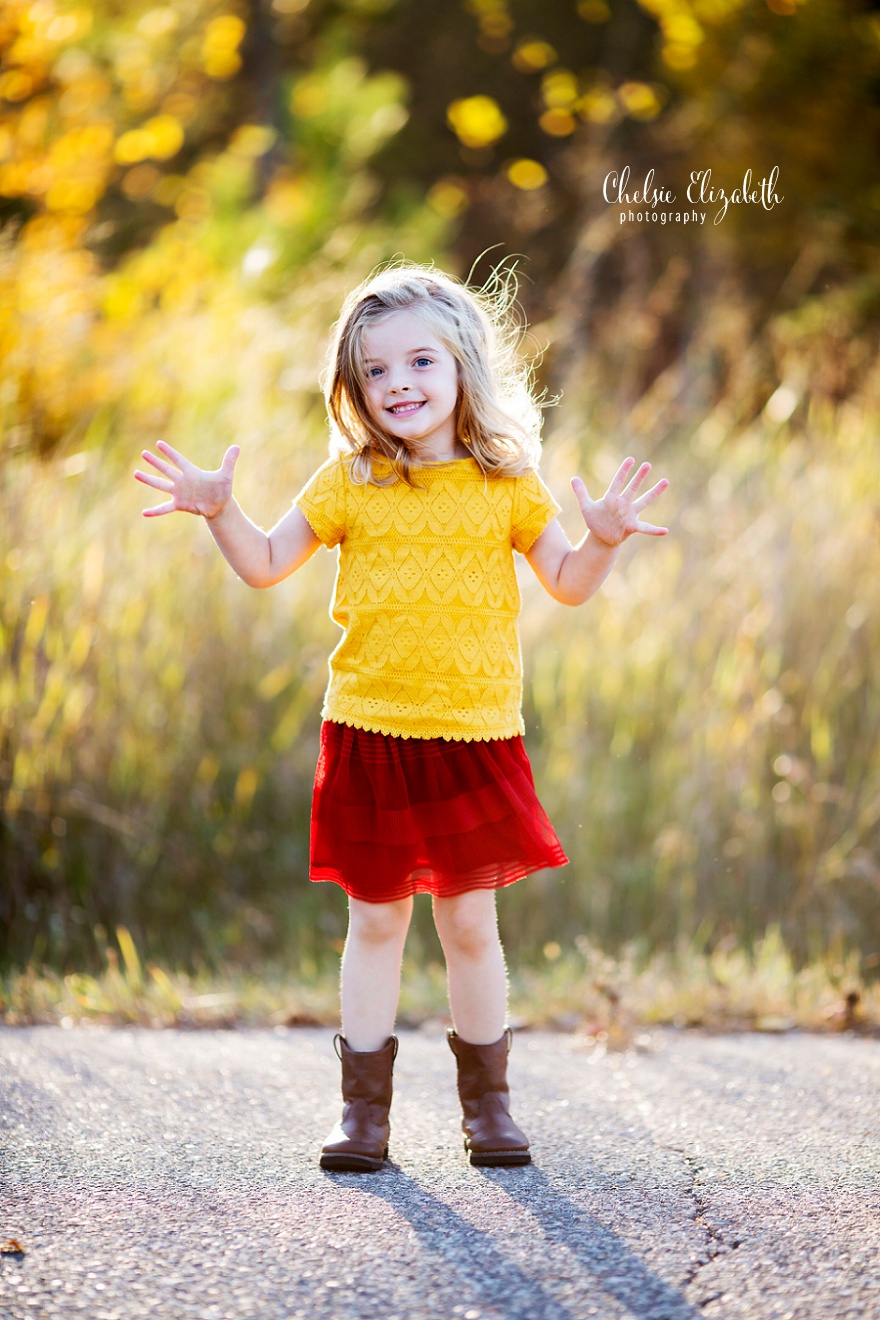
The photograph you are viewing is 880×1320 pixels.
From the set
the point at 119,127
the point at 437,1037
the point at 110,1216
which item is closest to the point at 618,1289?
the point at 110,1216

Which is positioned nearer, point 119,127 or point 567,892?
point 567,892

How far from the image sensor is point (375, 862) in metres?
2.07

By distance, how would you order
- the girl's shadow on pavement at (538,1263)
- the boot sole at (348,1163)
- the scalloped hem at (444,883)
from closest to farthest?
the girl's shadow on pavement at (538,1263)
the boot sole at (348,1163)
the scalloped hem at (444,883)

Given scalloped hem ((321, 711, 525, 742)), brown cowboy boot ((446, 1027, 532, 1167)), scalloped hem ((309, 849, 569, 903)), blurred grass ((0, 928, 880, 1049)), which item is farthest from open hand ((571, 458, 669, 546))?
blurred grass ((0, 928, 880, 1049))

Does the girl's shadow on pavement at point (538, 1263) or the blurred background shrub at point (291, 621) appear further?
the blurred background shrub at point (291, 621)

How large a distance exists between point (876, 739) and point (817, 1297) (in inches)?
93.9

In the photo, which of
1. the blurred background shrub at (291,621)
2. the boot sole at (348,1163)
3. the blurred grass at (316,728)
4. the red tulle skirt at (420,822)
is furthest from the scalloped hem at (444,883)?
the blurred grass at (316,728)

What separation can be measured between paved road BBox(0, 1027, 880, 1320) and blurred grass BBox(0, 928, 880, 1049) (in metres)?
0.19

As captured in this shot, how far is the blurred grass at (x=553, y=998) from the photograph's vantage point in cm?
285

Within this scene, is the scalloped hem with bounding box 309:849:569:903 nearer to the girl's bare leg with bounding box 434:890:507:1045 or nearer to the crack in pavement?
the girl's bare leg with bounding box 434:890:507:1045

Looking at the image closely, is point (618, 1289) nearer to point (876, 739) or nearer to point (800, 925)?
point (800, 925)

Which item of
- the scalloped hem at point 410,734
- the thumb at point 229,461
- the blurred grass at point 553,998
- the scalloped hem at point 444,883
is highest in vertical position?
the thumb at point 229,461

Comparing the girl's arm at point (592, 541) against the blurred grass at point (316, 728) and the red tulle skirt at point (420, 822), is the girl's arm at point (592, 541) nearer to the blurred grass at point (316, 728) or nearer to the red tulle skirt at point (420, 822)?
the red tulle skirt at point (420, 822)

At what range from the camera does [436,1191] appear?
6.18 feet
